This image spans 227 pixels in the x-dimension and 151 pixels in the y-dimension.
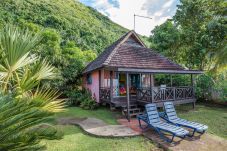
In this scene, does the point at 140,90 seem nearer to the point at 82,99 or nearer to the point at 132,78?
the point at 132,78

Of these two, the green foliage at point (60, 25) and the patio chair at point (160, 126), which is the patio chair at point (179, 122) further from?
the green foliage at point (60, 25)

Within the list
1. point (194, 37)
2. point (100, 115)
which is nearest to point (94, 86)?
point (100, 115)

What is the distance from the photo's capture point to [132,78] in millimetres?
14719

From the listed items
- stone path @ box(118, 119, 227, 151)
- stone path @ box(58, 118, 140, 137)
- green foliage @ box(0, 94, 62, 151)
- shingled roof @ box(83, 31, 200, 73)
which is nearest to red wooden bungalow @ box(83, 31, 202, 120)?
shingled roof @ box(83, 31, 200, 73)

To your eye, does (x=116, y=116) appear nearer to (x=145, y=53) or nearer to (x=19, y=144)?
(x=145, y=53)

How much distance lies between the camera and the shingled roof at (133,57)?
12273 mm

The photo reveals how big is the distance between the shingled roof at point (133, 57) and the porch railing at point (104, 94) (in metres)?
1.63

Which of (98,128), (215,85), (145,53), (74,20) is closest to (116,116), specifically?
(98,128)

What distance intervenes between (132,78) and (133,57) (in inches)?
82.5

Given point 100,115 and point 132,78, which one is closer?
point 100,115

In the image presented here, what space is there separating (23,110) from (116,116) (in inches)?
325

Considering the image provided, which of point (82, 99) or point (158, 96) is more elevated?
point (158, 96)

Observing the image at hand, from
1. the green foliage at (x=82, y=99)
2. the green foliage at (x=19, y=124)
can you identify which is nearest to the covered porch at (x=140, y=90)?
the green foliage at (x=82, y=99)

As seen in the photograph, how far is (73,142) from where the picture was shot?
6.29 metres
